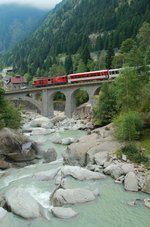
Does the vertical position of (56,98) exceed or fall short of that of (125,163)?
it exceeds it

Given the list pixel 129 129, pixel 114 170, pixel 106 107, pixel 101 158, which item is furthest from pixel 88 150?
pixel 106 107

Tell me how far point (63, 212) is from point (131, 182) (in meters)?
6.42

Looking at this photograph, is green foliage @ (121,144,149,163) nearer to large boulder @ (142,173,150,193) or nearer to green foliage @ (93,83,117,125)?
large boulder @ (142,173,150,193)

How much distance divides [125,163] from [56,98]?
66757mm

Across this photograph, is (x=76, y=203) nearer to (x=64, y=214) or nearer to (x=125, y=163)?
(x=64, y=214)

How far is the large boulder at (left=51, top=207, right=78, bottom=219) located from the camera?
19.9 meters

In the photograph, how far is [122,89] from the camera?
1548 inches

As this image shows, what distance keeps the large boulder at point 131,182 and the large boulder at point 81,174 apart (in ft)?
8.03

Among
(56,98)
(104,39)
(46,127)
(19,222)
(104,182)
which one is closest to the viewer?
(19,222)

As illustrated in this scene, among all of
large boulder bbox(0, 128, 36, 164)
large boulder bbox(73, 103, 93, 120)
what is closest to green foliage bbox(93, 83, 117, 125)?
large boulder bbox(0, 128, 36, 164)

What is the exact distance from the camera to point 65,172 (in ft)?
88.0

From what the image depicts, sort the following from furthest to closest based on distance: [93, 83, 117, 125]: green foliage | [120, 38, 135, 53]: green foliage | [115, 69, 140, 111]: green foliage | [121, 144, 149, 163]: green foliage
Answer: [120, 38, 135, 53]: green foliage → [93, 83, 117, 125]: green foliage → [115, 69, 140, 111]: green foliage → [121, 144, 149, 163]: green foliage

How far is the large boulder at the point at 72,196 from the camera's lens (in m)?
21.5

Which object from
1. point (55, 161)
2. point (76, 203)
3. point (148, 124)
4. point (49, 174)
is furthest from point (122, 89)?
point (76, 203)
